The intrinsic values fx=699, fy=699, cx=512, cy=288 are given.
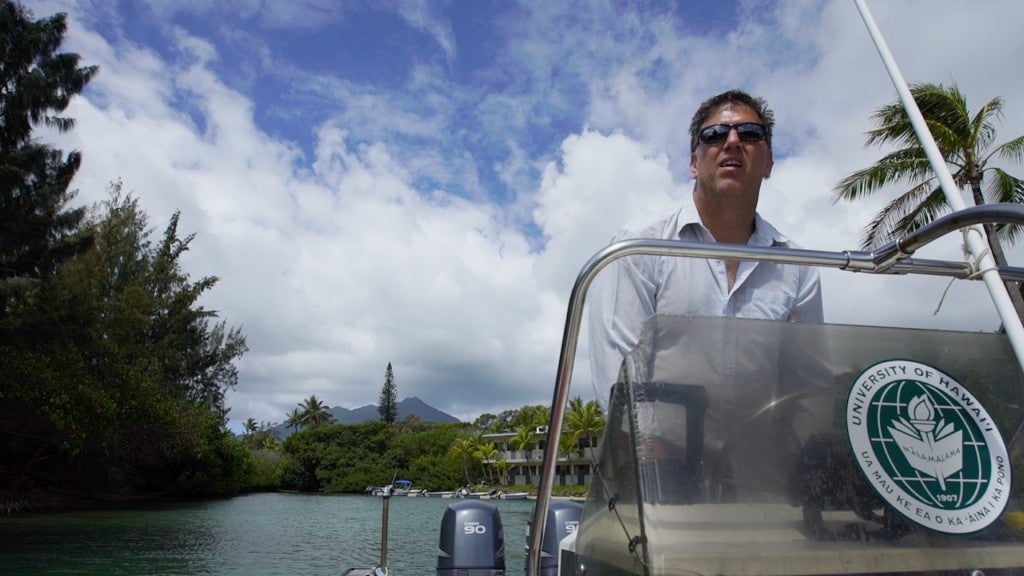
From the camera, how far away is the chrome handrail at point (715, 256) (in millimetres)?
1225

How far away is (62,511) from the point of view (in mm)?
28047

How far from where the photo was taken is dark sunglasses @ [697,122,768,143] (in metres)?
1.87

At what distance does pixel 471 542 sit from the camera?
14.3 feet

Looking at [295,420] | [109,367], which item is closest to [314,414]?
[295,420]

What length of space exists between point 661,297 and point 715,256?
0.41 m

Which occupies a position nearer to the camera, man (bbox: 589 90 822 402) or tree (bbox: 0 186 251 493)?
man (bbox: 589 90 822 402)

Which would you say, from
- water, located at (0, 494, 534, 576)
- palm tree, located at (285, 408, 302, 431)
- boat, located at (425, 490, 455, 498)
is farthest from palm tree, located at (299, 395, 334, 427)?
water, located at (0, 494, 534, 576)

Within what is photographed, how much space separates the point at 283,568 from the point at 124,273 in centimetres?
1776

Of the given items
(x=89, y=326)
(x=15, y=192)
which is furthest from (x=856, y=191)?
(x=89, y=326)

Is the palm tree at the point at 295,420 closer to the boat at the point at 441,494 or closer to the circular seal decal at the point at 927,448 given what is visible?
the boat at the point at 441,494

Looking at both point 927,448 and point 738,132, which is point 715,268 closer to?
point 738,132

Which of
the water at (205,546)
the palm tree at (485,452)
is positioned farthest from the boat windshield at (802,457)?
the palm tree at (485,452)

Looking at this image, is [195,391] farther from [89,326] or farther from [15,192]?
[15,192]

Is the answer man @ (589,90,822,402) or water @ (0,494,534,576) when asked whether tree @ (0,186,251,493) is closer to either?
water @ (0,494,534,576)
